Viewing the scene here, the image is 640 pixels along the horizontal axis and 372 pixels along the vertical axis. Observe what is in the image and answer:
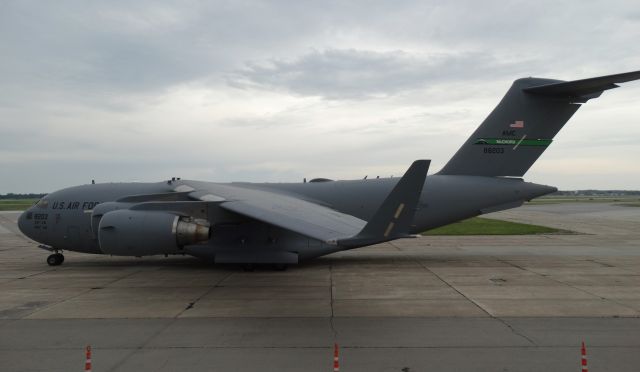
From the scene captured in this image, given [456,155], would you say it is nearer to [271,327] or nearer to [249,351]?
[271,327]

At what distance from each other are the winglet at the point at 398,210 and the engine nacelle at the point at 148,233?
4.06m

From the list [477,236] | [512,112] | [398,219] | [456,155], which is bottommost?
[477,236]

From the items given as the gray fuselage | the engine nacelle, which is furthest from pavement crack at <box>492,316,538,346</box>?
the gray fuselage

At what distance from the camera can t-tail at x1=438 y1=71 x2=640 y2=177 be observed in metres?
15.5

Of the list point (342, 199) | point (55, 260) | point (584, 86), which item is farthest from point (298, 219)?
point (55, 260)

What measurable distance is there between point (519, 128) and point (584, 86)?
7.35 feet

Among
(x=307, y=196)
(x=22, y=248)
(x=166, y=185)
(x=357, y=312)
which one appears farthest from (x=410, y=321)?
(x=22, y=248)

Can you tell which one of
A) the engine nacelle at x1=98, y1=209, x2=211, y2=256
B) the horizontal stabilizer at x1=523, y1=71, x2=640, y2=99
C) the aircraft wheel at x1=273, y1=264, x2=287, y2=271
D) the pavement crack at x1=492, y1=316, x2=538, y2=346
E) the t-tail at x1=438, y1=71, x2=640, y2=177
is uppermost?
the horizontal stabilizer at x1=523, y1=71, x2=640, y2=99

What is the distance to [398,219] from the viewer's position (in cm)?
774

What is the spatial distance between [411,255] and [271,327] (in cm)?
1046

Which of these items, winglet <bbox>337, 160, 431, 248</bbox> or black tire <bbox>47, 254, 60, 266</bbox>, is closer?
winglet <bbox>337, 160, 431, 248</bbox>

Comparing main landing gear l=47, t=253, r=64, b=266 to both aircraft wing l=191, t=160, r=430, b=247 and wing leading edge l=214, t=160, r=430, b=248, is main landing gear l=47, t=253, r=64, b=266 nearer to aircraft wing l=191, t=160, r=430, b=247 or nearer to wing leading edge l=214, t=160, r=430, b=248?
aircraft wing l=191, t=160, r=430, b=247

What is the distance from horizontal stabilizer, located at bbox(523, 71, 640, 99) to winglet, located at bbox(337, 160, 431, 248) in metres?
8.50

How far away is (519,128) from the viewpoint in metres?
15.7
